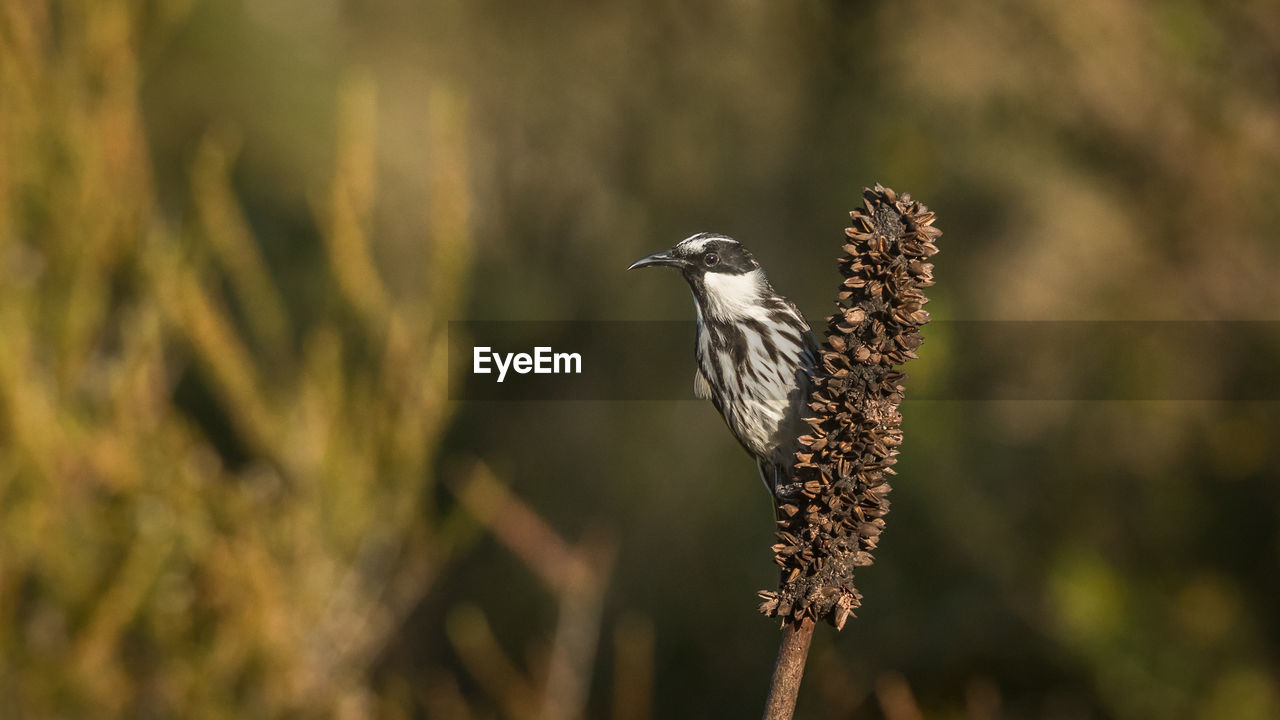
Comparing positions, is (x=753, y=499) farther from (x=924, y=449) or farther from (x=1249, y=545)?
(x=1249, y=545)

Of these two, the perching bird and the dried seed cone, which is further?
the perching bird

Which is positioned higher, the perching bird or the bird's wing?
the perching bird

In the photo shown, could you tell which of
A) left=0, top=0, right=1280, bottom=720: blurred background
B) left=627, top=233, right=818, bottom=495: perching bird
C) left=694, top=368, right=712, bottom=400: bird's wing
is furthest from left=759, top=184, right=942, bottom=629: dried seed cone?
left=0, top=0, right=1280, bottom=720: blurred background

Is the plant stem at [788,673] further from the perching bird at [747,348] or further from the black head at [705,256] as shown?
the black head at [705,256]

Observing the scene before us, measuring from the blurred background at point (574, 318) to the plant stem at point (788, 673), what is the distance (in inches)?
32.3

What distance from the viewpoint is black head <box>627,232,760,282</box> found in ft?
2.59

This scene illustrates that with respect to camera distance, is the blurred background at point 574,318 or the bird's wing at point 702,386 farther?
the blurred background at point 574,318

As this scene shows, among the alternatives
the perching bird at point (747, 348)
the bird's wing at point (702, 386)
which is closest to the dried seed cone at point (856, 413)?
the perching bird at point (747, 348)

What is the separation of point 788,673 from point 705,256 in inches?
18.0

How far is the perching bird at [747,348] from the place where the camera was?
717 mm

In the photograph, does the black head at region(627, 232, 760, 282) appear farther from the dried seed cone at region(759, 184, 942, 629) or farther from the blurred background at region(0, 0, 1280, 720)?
the blurred background at region(0, 0, 1280, 720)

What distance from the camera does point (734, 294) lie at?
834 millimetres

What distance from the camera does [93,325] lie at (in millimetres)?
1807

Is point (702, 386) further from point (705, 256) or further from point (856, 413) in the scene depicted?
point (856, 413)
